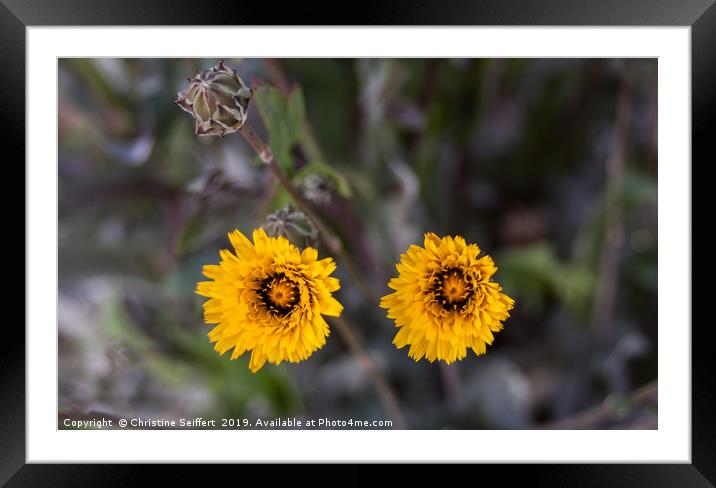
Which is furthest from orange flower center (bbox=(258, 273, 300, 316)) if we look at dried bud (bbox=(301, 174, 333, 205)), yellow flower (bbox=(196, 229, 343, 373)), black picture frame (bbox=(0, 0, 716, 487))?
black picture frame (bbox=(0, 0, 716, 487))

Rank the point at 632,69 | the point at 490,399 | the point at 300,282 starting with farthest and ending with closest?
the point at 490,399 < the point at 632,69 < the point at 300,282

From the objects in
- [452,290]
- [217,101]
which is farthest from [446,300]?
[217,101]

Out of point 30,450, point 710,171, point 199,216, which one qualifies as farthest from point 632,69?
point 30,450

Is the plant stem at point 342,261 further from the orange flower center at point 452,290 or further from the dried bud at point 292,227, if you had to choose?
the orange flower center at point 452,290

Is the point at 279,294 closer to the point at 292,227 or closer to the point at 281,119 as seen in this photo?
the point at 292,227
